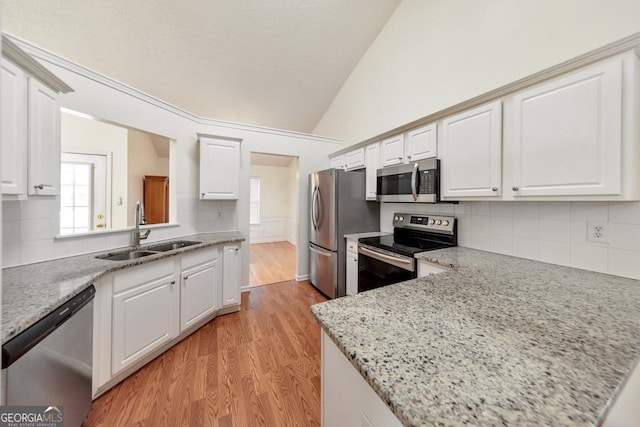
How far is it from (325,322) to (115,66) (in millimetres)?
3817

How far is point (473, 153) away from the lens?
6.10 feet

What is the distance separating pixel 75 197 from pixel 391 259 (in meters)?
4.28

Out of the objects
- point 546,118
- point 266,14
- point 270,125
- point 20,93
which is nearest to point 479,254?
point 546,118

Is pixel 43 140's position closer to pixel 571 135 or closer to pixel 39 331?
pixel 39 331

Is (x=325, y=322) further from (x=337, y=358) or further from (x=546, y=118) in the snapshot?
(x=546, y=118)

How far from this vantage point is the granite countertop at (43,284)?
3.20 ft

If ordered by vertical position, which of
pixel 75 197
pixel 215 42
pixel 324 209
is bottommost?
pixel 324 209

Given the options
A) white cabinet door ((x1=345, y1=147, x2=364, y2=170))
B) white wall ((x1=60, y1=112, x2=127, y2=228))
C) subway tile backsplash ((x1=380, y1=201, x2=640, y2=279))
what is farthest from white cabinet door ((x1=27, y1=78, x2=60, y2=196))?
subway tile backsplash ((x1=380, y1=201, x2=640, y2=279))

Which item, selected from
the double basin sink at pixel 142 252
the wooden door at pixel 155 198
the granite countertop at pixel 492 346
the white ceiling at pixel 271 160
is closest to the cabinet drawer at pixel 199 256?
the double basin sink at pixel 142 252

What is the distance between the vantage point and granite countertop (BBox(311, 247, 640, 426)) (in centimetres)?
53

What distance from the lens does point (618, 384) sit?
1.90 ft

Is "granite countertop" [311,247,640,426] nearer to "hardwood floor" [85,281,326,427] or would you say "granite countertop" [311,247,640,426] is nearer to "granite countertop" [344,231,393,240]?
"hardwood floor" [85,281,326,427]

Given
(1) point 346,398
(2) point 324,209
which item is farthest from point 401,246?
(1) point 346,398

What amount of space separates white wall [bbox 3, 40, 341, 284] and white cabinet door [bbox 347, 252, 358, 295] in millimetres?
1101
